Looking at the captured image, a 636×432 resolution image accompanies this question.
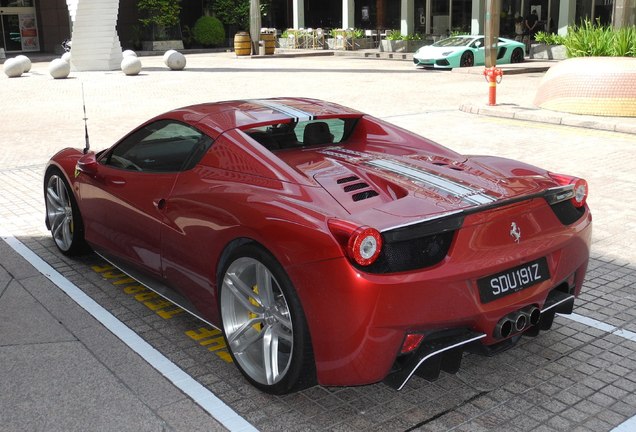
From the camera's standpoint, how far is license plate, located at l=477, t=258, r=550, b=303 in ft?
12.0

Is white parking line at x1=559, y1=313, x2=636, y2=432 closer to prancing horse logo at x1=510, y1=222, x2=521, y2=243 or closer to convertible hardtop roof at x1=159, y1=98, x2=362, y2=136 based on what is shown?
prancing horse logo at x1=510, y1=222, x2=521, y2=243

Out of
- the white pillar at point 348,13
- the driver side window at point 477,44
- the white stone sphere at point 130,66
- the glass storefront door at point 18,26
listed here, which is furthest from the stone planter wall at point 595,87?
the glass storefront door at point 18,26

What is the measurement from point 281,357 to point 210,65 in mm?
30688

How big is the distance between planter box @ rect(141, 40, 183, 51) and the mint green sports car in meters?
22.0

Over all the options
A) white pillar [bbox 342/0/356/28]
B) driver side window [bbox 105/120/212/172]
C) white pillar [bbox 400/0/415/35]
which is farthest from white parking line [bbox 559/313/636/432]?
white pillar [bbox 342/0/356/28]

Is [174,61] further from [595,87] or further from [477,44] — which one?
[595,87]

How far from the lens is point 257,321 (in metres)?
4.01

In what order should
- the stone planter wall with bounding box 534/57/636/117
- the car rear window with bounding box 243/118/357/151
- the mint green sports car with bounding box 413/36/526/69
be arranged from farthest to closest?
the mint green sports car with bounding box 413/36/526/69 → the stone planter wall with bounding box 534/57/636/117 → the car rear window with bounding box 243/118/357/151

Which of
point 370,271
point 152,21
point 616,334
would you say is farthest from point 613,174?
point 152,21

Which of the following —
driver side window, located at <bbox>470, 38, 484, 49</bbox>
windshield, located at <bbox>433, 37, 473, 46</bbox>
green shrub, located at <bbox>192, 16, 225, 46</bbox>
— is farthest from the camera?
green shrub, located at <bbox>192, 16, 225, 46</bbox>

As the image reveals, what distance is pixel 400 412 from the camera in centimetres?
383

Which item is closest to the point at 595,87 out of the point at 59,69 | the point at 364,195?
the point at 364,195

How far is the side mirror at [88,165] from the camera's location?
562 cm

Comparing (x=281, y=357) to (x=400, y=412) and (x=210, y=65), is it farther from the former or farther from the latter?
(x=210, y=65)
